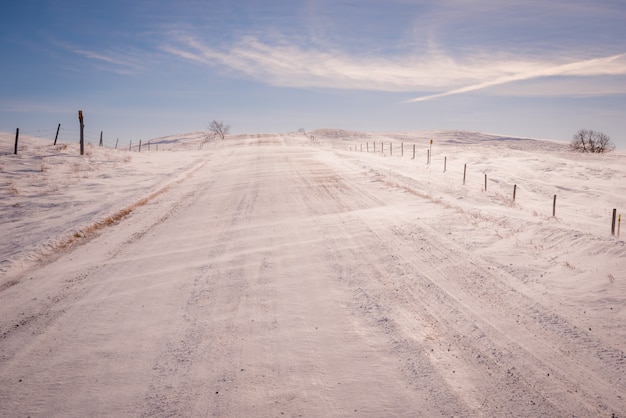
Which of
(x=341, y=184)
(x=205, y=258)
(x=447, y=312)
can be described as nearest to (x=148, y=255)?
(x=205, y=258)

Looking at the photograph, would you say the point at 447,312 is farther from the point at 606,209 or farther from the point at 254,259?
the point at 606,209

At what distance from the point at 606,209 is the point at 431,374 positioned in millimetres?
21026

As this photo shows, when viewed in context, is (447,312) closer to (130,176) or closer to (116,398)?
(116,398)

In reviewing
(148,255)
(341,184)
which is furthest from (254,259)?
(341,184)

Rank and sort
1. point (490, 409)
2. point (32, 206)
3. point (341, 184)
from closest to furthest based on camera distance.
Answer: point (490, 409) < point (32, 206) < point (341, 184)

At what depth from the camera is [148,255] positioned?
6.62 m

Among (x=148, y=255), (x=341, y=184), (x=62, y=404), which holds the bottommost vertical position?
(x=62, y=404)

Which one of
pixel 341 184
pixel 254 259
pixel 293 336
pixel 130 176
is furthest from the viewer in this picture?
pixel 130 176

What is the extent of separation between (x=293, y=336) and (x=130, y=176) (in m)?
16.2

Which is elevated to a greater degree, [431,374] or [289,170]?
[289,170]

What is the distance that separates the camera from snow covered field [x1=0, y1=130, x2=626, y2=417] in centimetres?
313

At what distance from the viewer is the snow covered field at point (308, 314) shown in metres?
3.13

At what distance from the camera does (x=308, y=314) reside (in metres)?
4.48

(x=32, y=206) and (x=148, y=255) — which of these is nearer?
(x=148, y=255)
